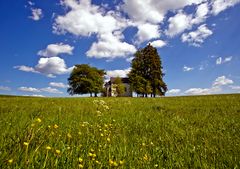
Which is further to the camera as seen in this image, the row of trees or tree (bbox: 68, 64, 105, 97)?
tree (bbox: 68, 64, 105, 97)

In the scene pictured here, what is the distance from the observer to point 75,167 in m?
2.81

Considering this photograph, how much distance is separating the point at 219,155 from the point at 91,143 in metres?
1.92

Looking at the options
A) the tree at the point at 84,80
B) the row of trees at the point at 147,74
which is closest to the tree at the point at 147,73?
the row of trees at the point at 147,74

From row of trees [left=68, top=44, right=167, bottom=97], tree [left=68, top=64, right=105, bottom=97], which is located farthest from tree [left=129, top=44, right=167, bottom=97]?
tree [left=68, top=64, right=105, bottom=97]

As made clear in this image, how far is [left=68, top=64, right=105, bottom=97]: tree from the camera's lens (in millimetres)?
86469

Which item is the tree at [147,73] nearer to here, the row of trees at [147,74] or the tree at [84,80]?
the row of trees at [147,74]

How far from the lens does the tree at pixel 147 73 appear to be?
67.2 metres

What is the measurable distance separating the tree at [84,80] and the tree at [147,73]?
22.0m

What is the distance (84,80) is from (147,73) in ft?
80.3

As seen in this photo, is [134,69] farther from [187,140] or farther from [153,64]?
[187,140]

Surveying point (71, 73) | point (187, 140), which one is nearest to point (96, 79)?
point (71, 73)

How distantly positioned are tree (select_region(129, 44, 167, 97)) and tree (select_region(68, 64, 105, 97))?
21964mm

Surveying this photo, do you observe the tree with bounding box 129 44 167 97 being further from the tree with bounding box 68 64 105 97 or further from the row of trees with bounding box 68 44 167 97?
the tree with bounding box 68 64 105 97

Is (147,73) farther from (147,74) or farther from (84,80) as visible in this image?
(84,80)
